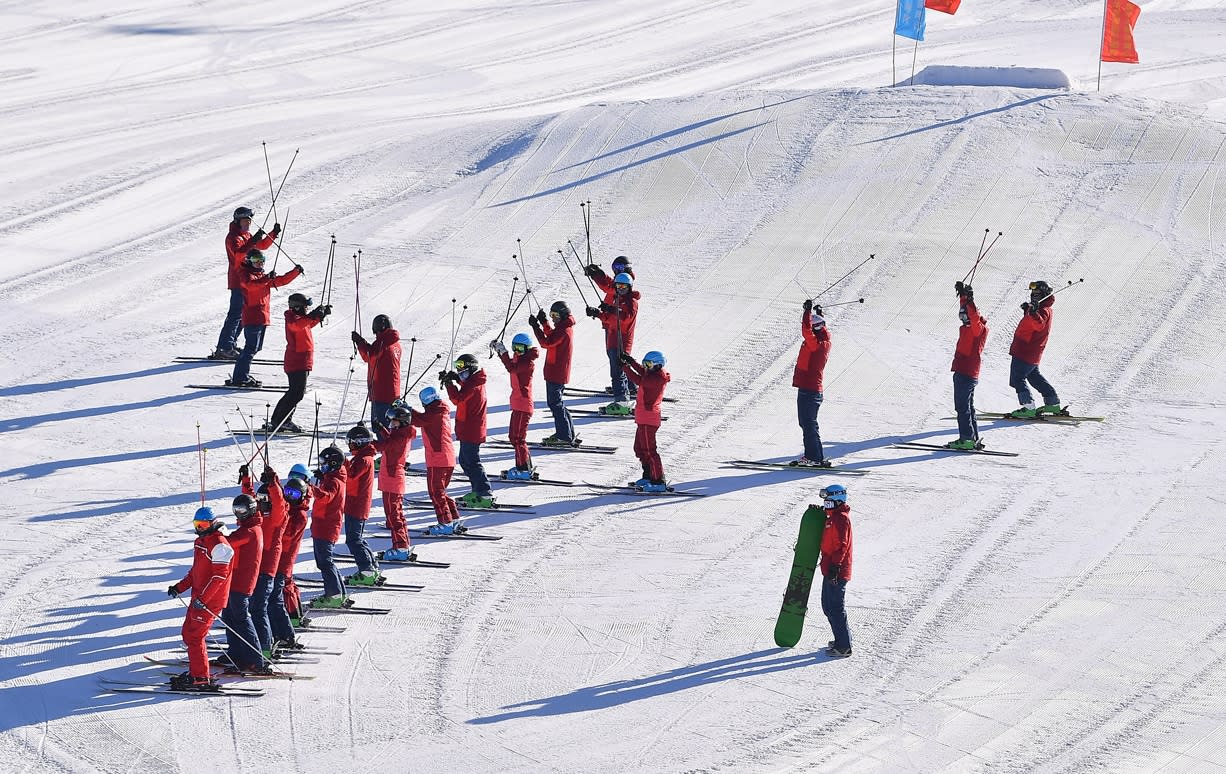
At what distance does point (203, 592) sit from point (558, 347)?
6059 millimetres

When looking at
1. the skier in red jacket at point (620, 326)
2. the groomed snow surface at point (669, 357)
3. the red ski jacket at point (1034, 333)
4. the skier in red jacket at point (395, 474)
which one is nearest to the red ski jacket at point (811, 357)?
the groomed snow surface at point (669, 357)

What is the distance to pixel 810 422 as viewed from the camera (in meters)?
15.9

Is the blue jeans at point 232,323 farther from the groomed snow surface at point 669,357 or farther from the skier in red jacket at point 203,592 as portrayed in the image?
the skier in red jacket at point 203,592

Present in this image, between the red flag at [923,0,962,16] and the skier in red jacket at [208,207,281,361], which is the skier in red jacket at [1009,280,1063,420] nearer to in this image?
the skier in red jacket at [208,207,281,361]

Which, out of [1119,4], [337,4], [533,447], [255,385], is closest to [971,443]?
[533,447]

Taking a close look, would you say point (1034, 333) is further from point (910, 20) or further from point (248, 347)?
point (910, 20)

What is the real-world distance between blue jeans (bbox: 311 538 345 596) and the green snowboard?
3.22 meters

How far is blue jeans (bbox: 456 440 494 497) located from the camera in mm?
14562

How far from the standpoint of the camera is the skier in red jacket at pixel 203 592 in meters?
10.9

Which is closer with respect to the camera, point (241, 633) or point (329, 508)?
point (241, 633)

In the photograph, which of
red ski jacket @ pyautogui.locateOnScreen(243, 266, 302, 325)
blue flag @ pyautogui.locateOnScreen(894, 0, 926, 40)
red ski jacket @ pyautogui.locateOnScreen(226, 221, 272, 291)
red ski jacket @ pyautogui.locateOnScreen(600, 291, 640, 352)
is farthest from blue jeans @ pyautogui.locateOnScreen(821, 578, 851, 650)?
blue flag @ pyautogui.locateOnScreen(894, 0, 926, 40)

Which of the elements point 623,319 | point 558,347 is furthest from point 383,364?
point 623,319

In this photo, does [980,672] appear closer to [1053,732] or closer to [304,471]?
[1053,732]

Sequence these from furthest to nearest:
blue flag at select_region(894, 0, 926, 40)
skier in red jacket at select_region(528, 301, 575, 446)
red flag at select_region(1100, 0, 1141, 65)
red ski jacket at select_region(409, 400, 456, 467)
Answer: blue flag at select_region(894, 0, 926, 40) < red flag at select_region(1100, 0, 1141, 65) < skier in red jacket at select_region(528, 301, 575, 446) < red ski jacket at select_region(409, 400, 456, 467)
